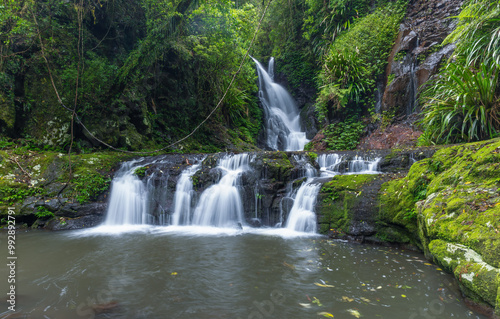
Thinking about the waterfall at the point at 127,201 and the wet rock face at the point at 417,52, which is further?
the wet rock face at the point at 417,52

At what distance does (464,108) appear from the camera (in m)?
6.01

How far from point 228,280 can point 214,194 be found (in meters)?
3.52

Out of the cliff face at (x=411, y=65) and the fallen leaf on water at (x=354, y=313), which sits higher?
the cliff face at (x=411, y=65)

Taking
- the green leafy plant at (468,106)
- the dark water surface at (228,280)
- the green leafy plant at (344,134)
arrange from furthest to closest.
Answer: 1. the green leafy plant at (344,134)
2. the green leafy plant at (468,106)
3. the dark water surface at (228,280)

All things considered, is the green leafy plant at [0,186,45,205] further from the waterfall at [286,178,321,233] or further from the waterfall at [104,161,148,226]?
the waterfall at [286,178,321,233]

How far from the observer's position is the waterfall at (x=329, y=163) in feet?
23.2

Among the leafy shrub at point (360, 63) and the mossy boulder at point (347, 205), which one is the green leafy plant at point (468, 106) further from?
the leafy shrub at point (360, 63)

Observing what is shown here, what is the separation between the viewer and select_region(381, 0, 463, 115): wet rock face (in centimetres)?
998

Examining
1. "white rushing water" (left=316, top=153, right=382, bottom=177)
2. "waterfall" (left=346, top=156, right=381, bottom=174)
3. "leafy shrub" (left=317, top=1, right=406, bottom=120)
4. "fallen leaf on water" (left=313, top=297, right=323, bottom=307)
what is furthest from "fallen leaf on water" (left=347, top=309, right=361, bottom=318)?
"leafy shrub" (left=317, top=1, right=406, bottom=120)

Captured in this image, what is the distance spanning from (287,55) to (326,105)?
6804mm

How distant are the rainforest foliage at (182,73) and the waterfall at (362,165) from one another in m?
1.86

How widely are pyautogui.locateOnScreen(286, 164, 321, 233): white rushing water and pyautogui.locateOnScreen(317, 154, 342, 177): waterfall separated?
1357 mm

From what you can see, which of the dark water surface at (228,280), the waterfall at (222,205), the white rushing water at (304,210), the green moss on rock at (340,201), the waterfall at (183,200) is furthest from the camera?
the waterfall at (183,200)

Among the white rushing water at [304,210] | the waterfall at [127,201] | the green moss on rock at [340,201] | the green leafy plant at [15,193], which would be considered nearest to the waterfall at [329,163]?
the white rushing water at [304,210]
